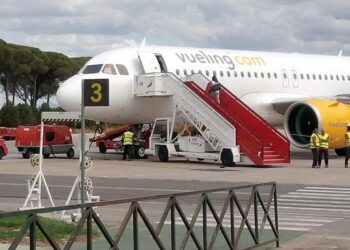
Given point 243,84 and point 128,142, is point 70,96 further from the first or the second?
point 243,84

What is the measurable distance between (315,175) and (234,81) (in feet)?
30.9

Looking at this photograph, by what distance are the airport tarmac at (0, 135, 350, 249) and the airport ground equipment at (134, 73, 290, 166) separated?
1.72 feet

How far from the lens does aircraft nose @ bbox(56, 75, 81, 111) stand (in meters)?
29.7

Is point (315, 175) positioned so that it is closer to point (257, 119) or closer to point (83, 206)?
point (257, 119)

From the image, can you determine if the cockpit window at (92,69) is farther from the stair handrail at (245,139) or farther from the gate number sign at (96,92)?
the gate number sign at (96,92)

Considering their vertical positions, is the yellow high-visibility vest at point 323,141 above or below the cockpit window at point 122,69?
below

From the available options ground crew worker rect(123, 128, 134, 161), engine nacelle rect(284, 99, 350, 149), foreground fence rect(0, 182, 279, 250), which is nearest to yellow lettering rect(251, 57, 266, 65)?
engine nacelle rect(284, 99, 350, 149)

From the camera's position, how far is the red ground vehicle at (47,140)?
34156 mm

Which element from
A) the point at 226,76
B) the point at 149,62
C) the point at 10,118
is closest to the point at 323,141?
the point at 226,76

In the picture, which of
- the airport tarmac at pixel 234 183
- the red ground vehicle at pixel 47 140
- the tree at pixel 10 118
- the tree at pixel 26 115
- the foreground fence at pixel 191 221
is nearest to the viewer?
the foreground fence at pixel 191 221

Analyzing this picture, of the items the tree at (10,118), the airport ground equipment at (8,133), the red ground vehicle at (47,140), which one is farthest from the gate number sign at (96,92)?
the tree at (10,118)

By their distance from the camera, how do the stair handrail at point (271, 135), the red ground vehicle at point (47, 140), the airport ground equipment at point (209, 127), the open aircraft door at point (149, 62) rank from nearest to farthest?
the airport ground equipment at point (209, 127), the stair handrail at point (271, 135), the open aircraft door at point (149, 62), the red ground vehicle at point (47, 140)

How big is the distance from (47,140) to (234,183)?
14.5 meters

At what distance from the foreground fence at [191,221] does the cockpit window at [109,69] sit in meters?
19.7
